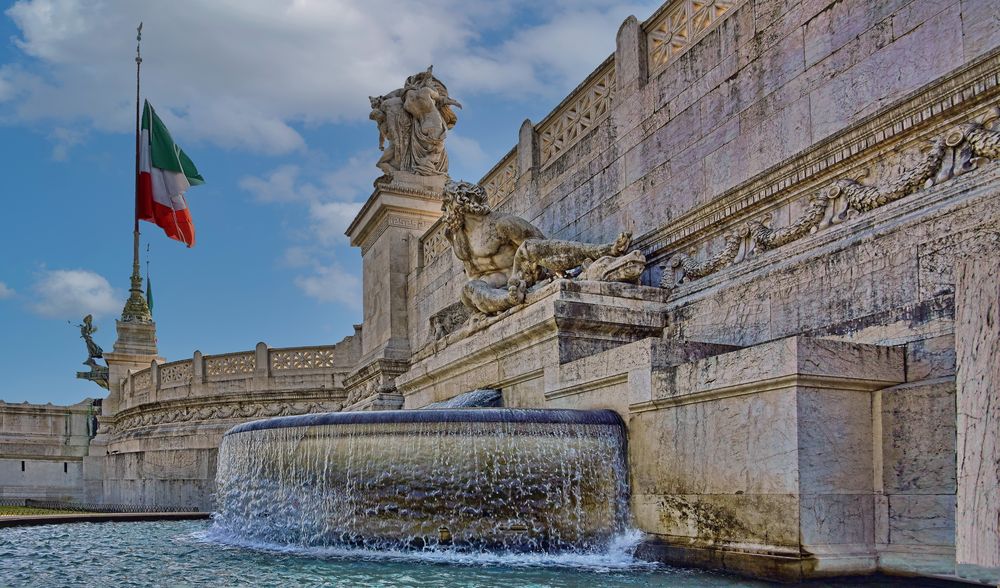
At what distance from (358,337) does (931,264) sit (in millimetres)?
13709

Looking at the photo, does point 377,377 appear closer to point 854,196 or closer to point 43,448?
point 854,196

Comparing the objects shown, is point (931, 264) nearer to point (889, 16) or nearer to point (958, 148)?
point (958, 148)

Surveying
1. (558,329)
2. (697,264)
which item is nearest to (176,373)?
(558,329)

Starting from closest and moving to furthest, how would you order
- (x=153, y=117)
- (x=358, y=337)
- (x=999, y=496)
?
(x=999, y=496), (x=358, y=337), (x=153, y=117)

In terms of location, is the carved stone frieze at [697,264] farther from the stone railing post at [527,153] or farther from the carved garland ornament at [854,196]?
the stone railing post at [527,153]

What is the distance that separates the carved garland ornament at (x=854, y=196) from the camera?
18.0ft

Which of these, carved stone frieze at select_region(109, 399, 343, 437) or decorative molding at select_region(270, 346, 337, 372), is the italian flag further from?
decorative molding at select_region(270, 346, 337, 372)

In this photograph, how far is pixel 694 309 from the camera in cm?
798

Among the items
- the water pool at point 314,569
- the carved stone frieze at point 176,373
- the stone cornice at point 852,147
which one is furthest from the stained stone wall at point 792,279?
the carved stone frieze at point 176,373

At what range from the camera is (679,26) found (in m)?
9.28

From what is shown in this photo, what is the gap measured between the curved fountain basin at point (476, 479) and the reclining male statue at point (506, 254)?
252cm

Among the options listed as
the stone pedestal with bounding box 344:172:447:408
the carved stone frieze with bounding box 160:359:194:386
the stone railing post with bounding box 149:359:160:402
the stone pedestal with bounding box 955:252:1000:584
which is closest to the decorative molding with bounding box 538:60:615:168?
the stone pedestal with bounding box 344:172:447:408

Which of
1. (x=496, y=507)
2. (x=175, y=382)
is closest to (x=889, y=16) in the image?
(x=496, y=507)

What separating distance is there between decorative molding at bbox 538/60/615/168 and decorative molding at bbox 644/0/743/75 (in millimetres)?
798
